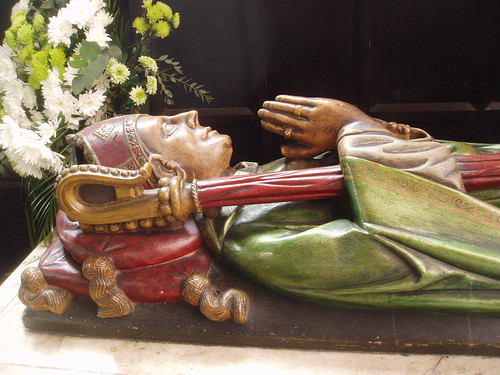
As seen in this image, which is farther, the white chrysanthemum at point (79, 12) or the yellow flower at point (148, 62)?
the yellow flower at point (148, 62)

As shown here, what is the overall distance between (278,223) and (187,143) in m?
0.33

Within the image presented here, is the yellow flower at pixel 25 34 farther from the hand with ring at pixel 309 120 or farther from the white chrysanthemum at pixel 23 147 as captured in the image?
the hand with ring at pixel 309 120

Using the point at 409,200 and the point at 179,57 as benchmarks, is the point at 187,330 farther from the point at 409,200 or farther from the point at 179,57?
the point at 179,57

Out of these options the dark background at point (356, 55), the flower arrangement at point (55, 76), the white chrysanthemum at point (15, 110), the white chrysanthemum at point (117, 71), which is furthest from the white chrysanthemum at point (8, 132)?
the dark background at point (356, 55)

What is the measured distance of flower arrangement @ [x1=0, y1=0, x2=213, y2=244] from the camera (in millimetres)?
1968

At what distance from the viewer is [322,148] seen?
185cm

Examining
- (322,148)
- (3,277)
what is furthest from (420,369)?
(3,277)

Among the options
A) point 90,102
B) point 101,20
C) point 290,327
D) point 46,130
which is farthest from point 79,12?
point 290,327

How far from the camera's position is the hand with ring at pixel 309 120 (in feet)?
5.91

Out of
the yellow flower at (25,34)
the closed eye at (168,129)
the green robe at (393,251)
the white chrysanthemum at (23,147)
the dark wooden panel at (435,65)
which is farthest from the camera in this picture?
the dark wooden panel at (435,65)

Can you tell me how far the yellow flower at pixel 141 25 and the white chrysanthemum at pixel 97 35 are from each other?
180mm

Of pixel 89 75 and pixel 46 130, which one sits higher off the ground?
pixel 89 75

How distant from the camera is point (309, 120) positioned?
1.81 m

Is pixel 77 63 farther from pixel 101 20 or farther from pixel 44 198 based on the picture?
pixel 44 198
